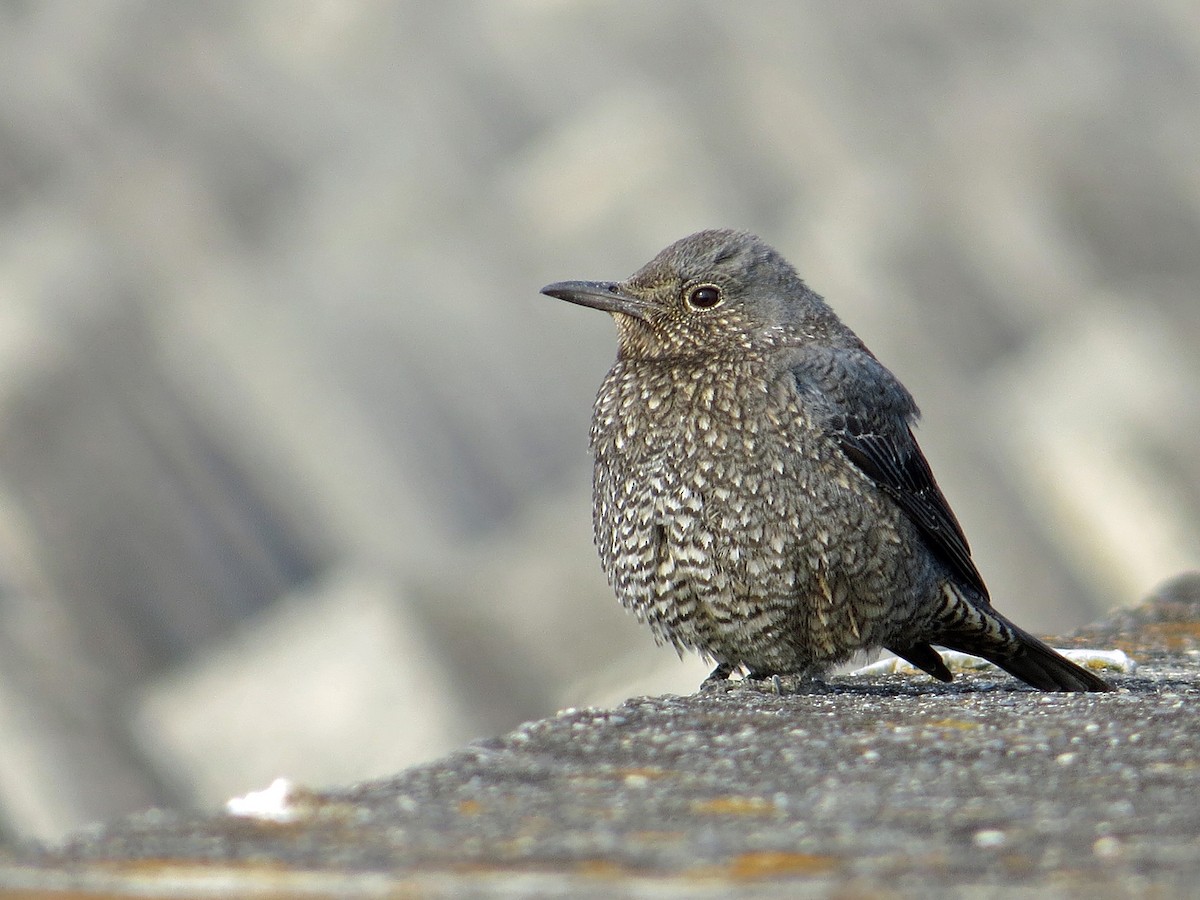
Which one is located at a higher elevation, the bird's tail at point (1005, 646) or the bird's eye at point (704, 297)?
the bird's eye at point (704, 297)

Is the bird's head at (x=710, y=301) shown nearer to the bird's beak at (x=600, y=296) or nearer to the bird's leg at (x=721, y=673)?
the bird's beak at (x=600, y=296)

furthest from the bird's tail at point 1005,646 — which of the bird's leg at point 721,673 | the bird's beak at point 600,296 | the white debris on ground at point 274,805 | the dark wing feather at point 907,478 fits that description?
the white debris on ground at point 274,805

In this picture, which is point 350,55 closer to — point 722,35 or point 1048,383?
point 722,35

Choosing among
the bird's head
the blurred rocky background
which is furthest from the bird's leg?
the blurred rocky background

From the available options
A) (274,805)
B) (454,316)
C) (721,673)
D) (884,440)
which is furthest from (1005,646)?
(454,316)

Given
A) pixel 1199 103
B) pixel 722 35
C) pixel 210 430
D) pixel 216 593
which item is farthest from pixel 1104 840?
pixel 1199 103

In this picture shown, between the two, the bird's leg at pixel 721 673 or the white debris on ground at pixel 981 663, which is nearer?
the white debris on ground at pixel 981 663
